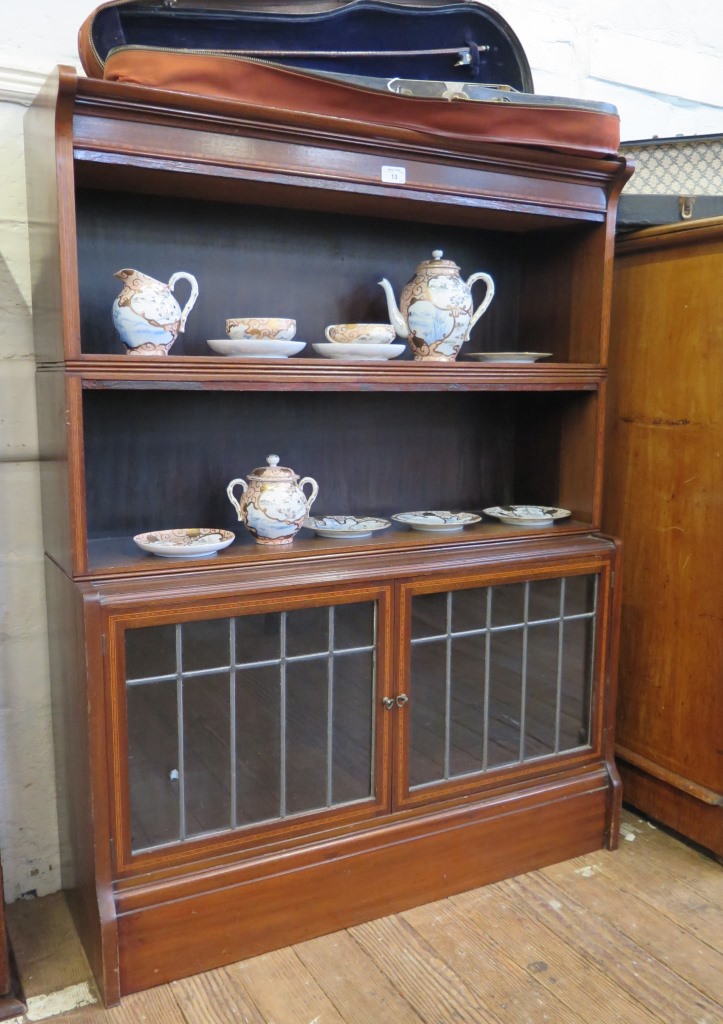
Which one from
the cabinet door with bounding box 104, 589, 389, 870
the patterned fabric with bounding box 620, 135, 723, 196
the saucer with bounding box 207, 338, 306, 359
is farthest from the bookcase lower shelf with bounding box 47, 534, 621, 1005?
the patterned fabric with bounding box 620, 135, 723, 196

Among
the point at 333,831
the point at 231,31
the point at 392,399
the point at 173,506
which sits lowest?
the point at 333,831

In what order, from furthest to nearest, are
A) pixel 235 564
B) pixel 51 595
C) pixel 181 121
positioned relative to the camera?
pixel 51 595, pixel 235 564, pixel 181 121

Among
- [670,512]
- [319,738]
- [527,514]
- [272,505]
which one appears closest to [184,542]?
[272,505]

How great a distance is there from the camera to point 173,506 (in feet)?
6.03

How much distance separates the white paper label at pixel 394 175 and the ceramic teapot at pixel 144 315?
0.46 meters

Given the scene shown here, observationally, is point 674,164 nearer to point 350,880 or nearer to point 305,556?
point 305,556

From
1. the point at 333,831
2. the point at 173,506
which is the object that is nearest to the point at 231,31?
the point at 173,506

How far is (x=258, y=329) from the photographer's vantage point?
64.5 inches

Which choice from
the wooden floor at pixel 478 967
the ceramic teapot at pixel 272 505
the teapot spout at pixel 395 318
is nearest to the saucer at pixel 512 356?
the teapot spout at pixel 395 318

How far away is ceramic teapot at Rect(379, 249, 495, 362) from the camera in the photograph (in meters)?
1.81

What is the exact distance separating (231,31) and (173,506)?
3.10ft

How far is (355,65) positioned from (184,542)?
104 centimetres

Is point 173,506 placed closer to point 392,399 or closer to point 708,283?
point 392,399

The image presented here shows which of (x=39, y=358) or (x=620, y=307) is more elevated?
(x=620, y=307)
